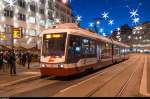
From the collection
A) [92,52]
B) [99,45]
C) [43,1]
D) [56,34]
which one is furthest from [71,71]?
[43,1]

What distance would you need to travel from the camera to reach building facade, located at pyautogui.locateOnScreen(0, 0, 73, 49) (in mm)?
44312

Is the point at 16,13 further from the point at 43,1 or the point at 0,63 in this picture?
the point at 0,63

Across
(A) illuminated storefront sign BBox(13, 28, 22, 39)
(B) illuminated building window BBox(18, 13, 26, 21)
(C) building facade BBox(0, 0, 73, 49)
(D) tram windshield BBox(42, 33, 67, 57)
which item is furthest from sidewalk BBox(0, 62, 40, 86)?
(B) illuminated building window BBox(18, 13, 26, 21)

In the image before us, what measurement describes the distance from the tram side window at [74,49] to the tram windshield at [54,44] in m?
0.47

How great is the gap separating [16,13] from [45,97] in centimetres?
3881

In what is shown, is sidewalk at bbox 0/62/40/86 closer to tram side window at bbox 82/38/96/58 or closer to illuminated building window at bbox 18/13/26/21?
tram side window at bbox 82/38/96/58

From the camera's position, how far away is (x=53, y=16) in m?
66.6

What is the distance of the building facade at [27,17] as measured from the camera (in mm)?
44312

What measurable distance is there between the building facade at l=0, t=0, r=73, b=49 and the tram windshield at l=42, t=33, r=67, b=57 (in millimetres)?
15938

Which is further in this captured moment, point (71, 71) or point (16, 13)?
point (16, 13)

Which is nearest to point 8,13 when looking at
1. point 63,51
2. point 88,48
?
point 88,48

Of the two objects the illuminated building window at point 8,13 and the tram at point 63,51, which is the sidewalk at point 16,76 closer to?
the tram at point 63,51

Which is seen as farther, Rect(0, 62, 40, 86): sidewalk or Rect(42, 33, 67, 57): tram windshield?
Rect(42, 33, 67, 57): tram windshield

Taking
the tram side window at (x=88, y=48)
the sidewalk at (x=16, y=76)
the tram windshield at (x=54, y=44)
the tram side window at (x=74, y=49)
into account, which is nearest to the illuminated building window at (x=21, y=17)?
the sidewalk at (x=16, y=76)
